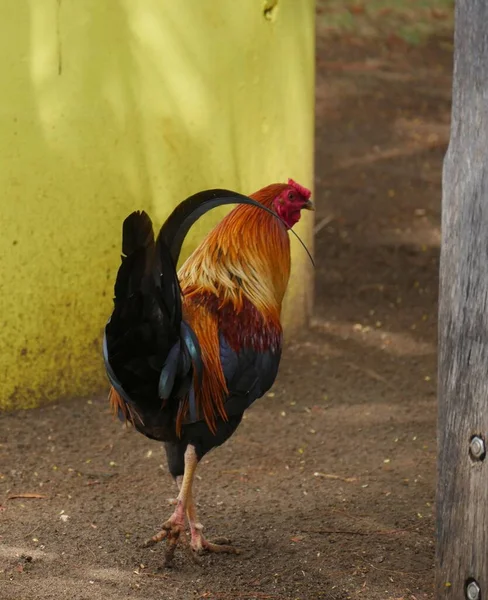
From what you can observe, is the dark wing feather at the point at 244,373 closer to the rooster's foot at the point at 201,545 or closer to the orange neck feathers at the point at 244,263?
the orange neck feathers at the point at 244,263

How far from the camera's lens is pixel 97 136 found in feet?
16.8

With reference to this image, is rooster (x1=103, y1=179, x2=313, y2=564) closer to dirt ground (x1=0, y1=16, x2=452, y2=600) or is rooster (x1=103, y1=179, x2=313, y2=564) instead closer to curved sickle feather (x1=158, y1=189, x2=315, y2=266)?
curved sickle feather (x1=158, y1=189, x2=315, y2=266)

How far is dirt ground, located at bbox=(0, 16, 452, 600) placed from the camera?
370 centimetres

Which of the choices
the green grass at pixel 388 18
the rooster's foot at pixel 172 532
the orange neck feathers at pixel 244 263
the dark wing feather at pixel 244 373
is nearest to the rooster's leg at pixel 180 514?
the rooster's foot at pixel 172 532

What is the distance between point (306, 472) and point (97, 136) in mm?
1971

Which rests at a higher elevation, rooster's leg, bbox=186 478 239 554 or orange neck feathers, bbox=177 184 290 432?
orange neck feathers, bbox=177 184 290 432

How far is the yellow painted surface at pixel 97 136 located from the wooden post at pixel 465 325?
2505mm

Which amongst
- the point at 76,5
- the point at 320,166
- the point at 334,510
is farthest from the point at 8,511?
the point at 320,166

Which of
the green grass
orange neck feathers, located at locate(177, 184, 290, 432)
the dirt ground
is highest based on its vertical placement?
orange neck feathers, located at locate(177, 184, 290, 432)

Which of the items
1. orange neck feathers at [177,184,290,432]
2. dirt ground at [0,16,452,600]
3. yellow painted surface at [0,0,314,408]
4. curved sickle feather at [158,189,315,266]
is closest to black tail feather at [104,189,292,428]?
curved sickle feather at [158,189,315,266]

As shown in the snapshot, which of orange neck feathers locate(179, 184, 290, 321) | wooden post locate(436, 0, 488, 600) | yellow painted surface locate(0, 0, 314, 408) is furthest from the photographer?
yellow painted surface locate(0, 0, 314, 408)

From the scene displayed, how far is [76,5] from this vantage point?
4883 millimetres

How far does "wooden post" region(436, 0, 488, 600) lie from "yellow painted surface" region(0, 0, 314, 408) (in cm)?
250

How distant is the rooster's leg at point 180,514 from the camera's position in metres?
3.66
